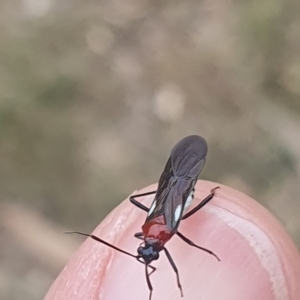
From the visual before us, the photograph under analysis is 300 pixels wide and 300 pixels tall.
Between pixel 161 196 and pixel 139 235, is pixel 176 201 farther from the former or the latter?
pixel 139 235

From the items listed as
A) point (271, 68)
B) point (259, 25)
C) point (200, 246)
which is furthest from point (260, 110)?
point (200, 246)

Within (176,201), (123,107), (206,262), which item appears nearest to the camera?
(206,262)

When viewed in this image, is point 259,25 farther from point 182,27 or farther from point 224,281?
point 224,281

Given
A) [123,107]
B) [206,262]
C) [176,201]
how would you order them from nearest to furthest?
[206,262] → [176,201] → [123,107]

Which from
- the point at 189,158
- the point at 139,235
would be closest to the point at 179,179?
the point at 189,158

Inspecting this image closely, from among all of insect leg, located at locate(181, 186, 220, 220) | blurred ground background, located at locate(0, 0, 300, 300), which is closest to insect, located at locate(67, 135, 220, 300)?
insect leg, located at locate(181, 186, 220, 220)

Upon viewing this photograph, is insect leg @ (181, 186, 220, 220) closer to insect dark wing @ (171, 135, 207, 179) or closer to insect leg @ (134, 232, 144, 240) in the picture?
insect dark wing @ (171, 135, 207, 179)

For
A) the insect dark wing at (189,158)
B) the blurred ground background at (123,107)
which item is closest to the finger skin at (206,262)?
the insect dark wing at (189,158)

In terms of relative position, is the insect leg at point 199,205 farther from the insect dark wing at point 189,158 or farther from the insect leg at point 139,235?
the insect leg at point 139,235
